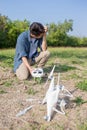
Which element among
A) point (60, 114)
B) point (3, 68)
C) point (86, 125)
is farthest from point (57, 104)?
point (3, 68)

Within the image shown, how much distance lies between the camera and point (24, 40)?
6.50 metres

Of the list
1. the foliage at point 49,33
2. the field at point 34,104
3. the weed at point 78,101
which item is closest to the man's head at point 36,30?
the field at point 34,104

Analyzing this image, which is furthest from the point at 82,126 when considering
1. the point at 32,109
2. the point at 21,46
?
the point at 21,46

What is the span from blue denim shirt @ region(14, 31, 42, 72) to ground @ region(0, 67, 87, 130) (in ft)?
1.41

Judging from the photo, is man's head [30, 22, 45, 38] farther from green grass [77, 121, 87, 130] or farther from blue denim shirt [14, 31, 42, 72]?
green grass [77, 121, 87, 130]

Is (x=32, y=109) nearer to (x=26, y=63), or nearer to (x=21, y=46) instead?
(x=26, y=63)

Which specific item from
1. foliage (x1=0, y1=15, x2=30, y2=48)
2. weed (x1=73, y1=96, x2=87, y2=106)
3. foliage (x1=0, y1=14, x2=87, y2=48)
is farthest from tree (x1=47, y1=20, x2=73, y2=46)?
weed (x1=73, y1=96, x2=87, y2=106)

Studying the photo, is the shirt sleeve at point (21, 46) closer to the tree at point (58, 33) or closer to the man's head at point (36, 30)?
the man's head at point (36, 30)

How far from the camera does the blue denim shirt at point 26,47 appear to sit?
648cm

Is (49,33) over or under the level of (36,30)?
under

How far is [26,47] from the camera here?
6.63 meters

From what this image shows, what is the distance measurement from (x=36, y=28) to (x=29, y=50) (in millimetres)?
836

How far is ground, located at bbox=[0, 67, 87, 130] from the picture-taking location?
449 cm

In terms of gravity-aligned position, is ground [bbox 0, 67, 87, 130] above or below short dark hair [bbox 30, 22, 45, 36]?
below
